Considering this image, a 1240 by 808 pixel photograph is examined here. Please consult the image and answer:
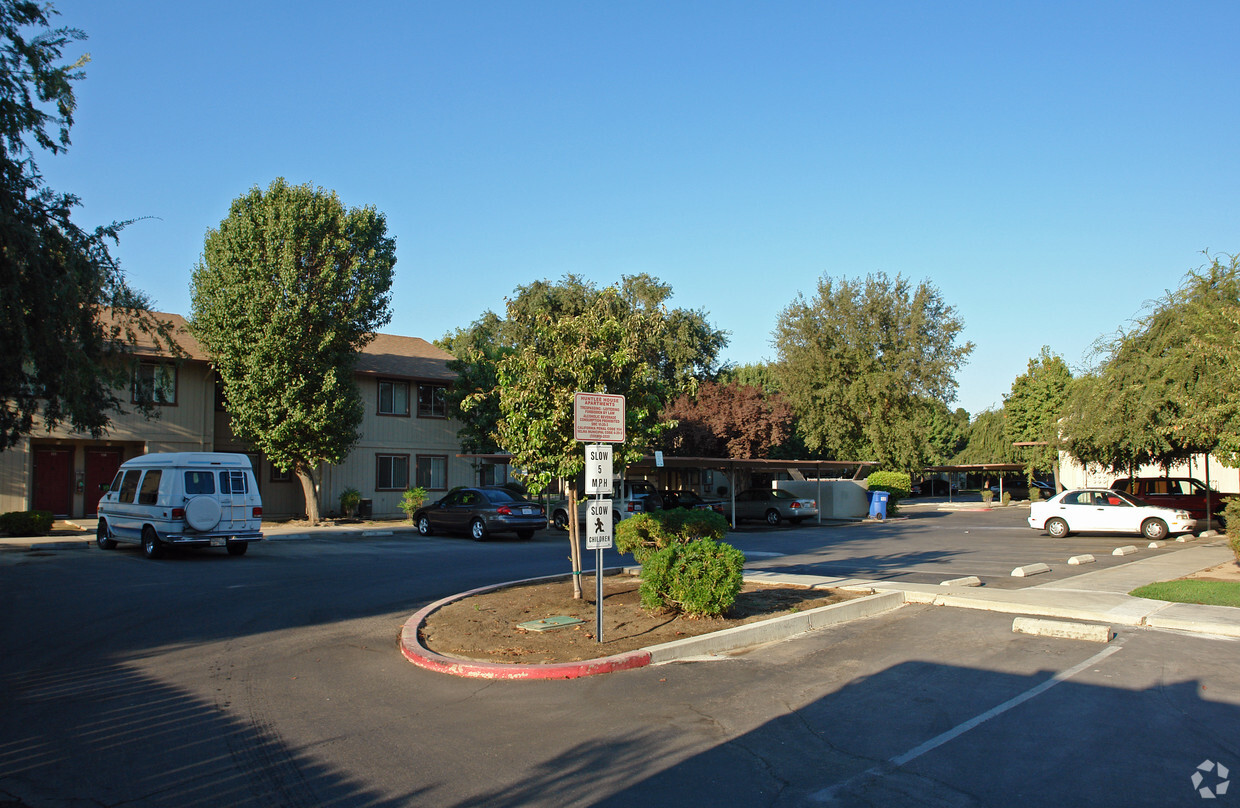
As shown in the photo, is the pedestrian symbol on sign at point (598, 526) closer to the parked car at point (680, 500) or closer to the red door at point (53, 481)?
the parked car at point (680, 500)

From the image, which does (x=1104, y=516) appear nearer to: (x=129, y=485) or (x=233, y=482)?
(x=233, y=482)

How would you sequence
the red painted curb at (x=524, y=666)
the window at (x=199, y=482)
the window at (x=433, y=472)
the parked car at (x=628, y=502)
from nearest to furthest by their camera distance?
the red painted curb at (x=524, y=666) → the window at (x=199, y=482) → the parked car at (x=628, y=502) → the window at (x=433, y=472)

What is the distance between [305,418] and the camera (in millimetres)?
26031

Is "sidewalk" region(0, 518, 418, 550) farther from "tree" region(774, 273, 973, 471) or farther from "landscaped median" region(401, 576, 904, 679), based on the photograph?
"tree" region(774, 273, 973, 471)

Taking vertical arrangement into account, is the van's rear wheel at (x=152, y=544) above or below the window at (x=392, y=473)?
below

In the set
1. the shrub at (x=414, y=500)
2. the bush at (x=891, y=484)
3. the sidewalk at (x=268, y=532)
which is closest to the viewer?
the sidewalk at (x=268, y=532)

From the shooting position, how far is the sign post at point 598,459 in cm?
898

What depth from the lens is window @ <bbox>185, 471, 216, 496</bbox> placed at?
1756 centimetres

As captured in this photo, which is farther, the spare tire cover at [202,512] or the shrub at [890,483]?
the shrub at [890,483]

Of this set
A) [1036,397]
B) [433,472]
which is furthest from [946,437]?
[433,472]

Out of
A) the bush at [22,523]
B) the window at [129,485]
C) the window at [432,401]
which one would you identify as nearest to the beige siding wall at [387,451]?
the window at [432,401]

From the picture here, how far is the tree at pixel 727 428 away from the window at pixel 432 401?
1102 cm

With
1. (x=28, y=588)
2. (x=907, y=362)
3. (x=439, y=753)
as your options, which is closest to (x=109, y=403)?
(x=28, y=588)

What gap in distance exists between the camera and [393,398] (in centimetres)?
3344
